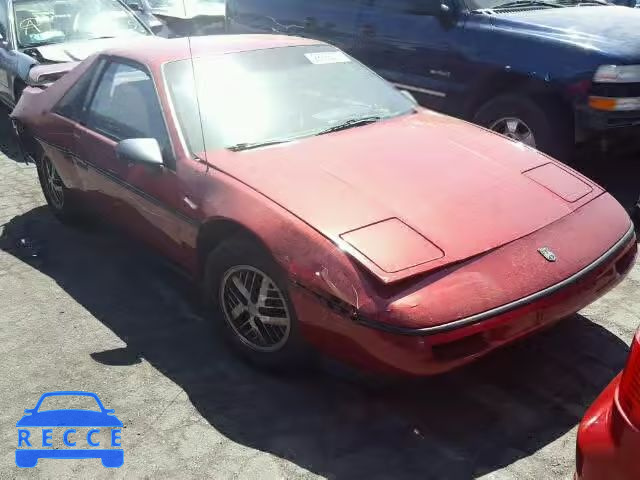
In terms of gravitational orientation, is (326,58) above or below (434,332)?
above

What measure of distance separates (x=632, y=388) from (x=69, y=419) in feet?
7.41

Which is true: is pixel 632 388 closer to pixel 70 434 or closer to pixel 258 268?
pixel 258 268

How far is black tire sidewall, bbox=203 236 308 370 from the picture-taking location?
2.89 m

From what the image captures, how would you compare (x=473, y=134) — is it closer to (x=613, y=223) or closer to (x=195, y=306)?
(x=613, y=223)

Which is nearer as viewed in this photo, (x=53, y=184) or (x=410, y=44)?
(x=53, y=184)

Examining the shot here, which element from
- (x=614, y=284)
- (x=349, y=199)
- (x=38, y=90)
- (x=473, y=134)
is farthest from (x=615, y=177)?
(x=38, y=90)

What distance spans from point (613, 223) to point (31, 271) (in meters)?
3.41

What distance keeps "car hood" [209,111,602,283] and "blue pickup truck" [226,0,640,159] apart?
1461 mm

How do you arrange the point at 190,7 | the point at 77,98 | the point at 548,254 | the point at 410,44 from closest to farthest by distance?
1. the point at 548,254
2. the point at 77,98
3. the point at 410,44
4. the point at 190,7

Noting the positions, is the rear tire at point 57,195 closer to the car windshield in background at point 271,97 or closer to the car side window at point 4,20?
the car windshield in background at point 271,97

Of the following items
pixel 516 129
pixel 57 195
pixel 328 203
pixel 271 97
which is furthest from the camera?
pixel 516 129

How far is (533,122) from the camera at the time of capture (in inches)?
200

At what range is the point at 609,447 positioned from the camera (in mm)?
1657

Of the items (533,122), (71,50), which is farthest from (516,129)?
(71,50)
